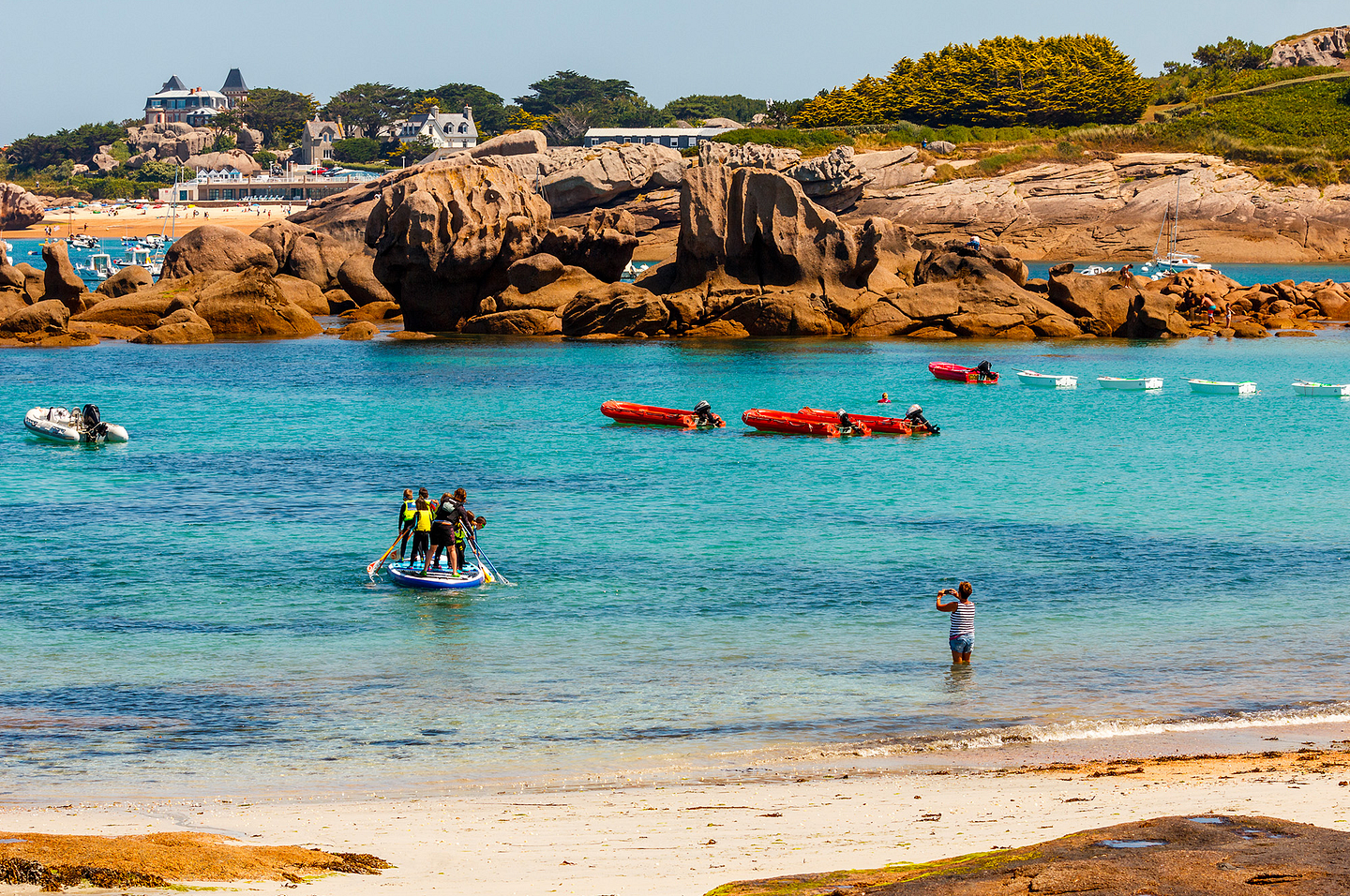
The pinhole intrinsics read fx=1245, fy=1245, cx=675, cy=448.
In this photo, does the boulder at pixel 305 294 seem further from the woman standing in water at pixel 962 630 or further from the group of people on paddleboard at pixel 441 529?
the woman standing in water at pixel 962 630

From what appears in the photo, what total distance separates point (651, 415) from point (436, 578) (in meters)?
25.5

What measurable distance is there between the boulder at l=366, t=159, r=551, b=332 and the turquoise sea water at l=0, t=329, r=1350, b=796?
88.6ft

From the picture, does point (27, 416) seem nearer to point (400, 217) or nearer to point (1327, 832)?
point (400, 217)

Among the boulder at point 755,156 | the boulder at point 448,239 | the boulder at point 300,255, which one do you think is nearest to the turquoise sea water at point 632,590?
the boulder at point 448,239

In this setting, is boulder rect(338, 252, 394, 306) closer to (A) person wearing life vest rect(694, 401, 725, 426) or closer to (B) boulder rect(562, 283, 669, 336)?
(B) boulder rect(562, 283, 669, 336)

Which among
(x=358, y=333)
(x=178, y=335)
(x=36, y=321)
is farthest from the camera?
(x=358, y=333)

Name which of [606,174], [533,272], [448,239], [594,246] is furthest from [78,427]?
[606,174]

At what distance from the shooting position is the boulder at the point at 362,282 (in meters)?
98.3

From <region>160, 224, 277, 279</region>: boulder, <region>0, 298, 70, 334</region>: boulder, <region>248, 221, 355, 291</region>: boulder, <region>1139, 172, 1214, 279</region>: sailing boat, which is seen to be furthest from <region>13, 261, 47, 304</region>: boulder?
<region>1139, 172, 1214, 279</region>: sailing boat

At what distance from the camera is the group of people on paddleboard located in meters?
27.6

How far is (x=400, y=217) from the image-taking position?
273 feet

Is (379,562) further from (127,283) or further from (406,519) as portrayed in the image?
(127,283)

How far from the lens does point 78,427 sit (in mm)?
47375

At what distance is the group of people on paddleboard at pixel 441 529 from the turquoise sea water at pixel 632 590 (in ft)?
3.66
